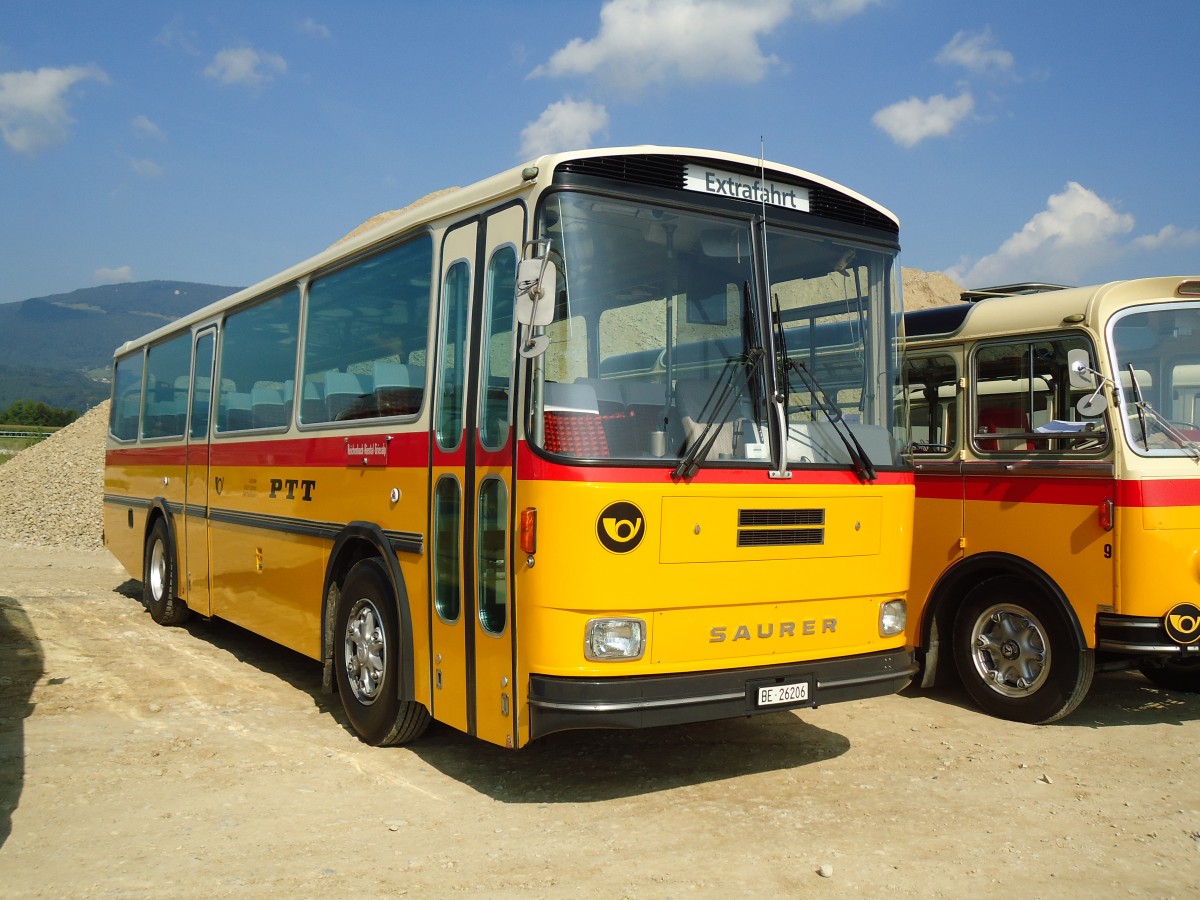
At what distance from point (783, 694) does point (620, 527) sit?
1290mm

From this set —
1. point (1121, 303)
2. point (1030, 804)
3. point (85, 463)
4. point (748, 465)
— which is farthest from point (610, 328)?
point (85, 463)

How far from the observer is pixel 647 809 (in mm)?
5668

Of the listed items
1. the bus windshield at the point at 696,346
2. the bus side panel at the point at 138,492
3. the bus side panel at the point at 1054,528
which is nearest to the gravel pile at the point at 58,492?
the bus side panel at the point at 138,492

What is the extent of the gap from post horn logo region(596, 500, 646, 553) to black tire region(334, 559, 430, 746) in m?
1.78

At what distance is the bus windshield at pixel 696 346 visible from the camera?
5.27 m

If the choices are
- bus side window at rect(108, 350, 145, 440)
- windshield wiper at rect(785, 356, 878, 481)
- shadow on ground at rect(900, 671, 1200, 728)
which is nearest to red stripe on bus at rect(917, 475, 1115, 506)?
shadow on ground at rect(900, 671, 1200, 728)

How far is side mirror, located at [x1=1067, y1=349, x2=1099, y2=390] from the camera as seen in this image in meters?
6.84

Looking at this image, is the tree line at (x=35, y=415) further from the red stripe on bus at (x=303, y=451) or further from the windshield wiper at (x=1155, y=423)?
the windshield wiper at (x=1155, y=423)

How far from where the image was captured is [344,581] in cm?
720

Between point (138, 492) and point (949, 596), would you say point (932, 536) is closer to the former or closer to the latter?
point (949, 596)

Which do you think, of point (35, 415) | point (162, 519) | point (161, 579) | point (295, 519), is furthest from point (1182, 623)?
point (35, 415)

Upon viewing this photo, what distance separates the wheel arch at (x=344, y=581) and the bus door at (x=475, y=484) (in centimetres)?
28

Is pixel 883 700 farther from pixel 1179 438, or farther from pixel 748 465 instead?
pixel 748 465

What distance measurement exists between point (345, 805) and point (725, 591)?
2.25 m
